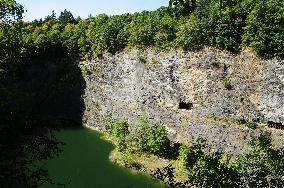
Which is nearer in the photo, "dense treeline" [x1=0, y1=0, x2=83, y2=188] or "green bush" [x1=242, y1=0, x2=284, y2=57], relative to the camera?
"dense treeline" [x1=0, y1=0, x2=83, y2=188]

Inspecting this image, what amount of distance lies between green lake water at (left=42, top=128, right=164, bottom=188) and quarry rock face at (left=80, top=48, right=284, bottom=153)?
5.23m

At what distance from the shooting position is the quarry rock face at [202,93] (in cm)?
3628

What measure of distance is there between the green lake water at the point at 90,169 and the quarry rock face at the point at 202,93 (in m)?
5.23

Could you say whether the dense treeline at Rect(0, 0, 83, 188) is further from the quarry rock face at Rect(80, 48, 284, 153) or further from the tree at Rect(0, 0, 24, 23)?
the quarry rock face at Rect(80, 48, 284, 153)

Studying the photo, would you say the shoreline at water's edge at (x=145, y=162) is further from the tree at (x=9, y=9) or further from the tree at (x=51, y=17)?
the tree at (x=51, y=17)

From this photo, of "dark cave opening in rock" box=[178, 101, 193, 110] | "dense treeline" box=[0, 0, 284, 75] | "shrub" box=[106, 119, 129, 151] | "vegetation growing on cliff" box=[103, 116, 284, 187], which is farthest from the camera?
"shrub" box=[106, 119, 129, 151]

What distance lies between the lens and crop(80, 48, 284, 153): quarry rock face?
36281 millimetres

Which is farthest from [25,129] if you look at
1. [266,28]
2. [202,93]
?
[202,93]

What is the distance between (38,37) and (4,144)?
165 feet

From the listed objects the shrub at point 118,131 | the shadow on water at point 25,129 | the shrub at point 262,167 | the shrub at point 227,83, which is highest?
the shadow on water at point 25,129

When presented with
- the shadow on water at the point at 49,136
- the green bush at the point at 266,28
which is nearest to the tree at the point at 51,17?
→ the shadow on water at the point at 49,136

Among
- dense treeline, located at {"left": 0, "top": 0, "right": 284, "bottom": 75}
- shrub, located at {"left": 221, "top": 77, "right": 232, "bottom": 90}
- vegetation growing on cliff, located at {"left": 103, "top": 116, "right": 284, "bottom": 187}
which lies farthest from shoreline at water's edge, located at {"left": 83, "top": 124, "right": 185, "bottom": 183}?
dense treeline, located at {"left": 0, "top": 0, "right": 284, "bottom": 75}

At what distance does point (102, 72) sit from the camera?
177 ft

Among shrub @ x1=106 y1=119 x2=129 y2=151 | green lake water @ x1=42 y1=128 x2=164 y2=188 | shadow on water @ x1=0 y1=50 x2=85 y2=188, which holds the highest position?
shadow on water @ x1=0 y1=50 x2=85 y2=188
